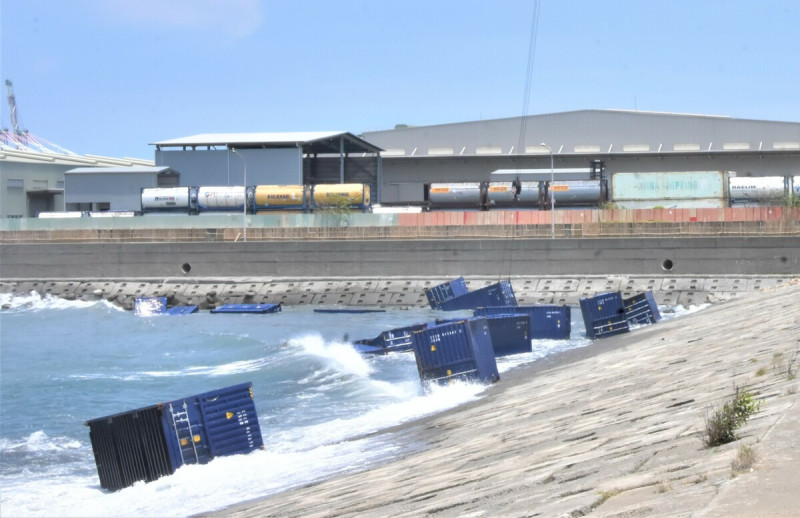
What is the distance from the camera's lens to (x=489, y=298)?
40406 mm

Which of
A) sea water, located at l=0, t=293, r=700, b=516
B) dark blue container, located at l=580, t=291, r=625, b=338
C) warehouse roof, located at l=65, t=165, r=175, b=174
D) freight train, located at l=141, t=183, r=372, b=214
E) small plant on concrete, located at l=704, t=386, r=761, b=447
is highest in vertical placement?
warehouse roof, located at l=65, t=165, r=175, b=174

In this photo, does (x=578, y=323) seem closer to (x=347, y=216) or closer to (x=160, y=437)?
(x=347, y=216)

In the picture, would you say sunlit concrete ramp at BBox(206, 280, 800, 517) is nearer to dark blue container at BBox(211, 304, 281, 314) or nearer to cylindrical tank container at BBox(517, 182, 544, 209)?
dark blue container at BBox(211, 304, 281, 314)

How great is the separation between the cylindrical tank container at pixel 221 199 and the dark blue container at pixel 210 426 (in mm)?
46991

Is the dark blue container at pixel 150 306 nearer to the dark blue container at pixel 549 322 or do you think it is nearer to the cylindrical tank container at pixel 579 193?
the dark blue container at pixel 549 322

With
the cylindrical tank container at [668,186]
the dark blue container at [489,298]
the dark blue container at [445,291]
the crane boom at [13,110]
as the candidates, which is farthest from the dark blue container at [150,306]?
the crane boom at [13,110]

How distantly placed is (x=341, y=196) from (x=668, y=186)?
2016cm

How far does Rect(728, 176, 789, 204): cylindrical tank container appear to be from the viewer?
59.8 metres

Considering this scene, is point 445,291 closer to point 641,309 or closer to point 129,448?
point 641,309

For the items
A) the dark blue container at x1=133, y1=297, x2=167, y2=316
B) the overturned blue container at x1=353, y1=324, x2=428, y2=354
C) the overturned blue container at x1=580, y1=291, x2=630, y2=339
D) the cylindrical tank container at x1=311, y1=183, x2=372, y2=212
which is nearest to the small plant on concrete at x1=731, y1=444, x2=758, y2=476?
the overturned blue container at x1=353, y1=324, x2=428, y2=354

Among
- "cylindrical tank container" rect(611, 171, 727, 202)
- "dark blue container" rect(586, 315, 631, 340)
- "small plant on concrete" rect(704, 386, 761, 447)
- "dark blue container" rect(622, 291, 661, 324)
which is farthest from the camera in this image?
"cylindrical tank container" rect(611, 171, 727, 202)

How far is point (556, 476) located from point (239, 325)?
112ft

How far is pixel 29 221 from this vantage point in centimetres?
5997

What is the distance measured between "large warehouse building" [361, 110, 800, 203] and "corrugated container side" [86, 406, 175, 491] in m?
60.1
